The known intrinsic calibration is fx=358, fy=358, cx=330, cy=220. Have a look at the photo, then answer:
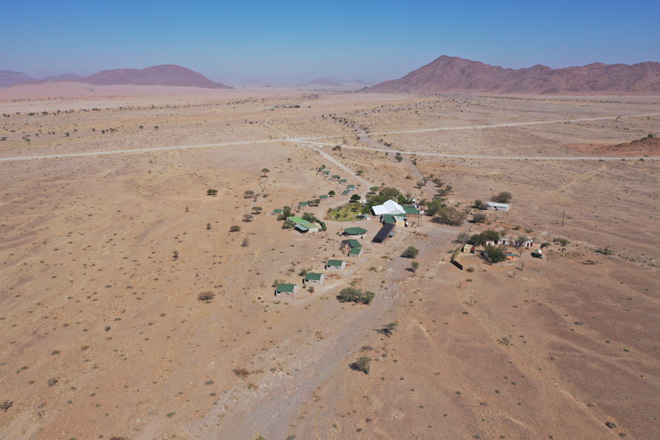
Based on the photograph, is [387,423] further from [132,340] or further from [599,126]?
[599,126]

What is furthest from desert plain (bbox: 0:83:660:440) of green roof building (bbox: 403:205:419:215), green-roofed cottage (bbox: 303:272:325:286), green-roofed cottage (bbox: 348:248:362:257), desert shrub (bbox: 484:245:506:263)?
green roof building (bbox: 403:205:419:215)

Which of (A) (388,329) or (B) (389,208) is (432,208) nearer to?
(B) (389,208)

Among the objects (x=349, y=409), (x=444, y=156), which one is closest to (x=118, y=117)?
(x=444, y=156)

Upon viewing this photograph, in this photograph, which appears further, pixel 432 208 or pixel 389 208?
pixel 432 208

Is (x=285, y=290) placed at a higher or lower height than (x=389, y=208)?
lower

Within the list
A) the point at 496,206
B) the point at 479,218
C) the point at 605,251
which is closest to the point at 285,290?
the point at 479,218

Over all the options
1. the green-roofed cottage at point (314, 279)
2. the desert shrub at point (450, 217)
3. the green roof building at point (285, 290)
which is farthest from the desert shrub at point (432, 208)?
the green roof building at point (285, 290)

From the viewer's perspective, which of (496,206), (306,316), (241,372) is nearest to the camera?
(241,372)
